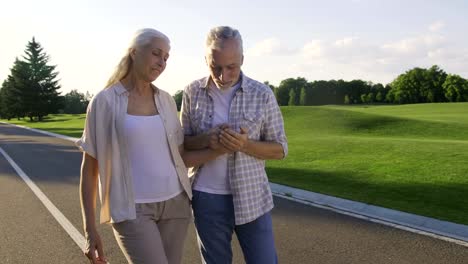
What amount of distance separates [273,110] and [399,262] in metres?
3.01

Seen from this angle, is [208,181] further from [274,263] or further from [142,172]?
[274,263]

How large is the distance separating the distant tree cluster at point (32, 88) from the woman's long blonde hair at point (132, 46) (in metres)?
74.9

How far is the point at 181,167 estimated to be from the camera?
8.84 feet

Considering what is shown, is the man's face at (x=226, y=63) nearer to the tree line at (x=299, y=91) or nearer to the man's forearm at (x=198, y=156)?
the man's forearm at (x=198, y=156)

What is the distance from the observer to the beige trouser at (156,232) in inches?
98.1

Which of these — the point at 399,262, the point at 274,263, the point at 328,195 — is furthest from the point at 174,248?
the point at 328,195

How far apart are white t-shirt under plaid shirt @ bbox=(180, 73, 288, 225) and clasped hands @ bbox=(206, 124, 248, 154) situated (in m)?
0.15

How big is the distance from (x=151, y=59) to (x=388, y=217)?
16.9 feet

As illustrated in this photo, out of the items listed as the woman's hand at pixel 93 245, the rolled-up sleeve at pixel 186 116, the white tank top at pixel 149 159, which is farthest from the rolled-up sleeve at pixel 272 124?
the woman's hand at pixel 93 245

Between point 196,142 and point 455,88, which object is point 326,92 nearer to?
point 455,88

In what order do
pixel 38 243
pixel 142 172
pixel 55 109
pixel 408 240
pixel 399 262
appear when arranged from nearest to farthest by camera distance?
pixel 142 172, pixel 399 262, pixel 408 240, pixel 38 243, pixel 55 109

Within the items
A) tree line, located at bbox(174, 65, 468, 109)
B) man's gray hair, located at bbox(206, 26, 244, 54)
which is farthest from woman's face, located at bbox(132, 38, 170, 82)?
tree line, located at bbox(174, 65, 468, 109)

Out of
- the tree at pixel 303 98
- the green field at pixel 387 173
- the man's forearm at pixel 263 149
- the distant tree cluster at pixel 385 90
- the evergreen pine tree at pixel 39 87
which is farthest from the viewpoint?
the tree at pixel 303 98

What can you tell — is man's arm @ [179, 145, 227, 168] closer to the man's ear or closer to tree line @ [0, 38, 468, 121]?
the man's ear
